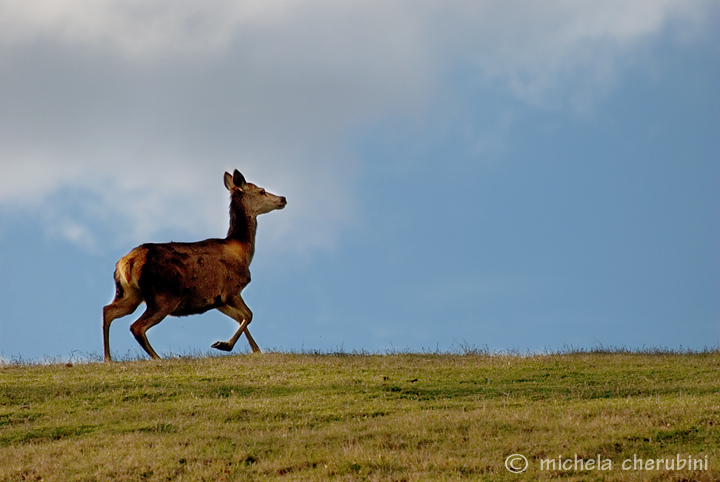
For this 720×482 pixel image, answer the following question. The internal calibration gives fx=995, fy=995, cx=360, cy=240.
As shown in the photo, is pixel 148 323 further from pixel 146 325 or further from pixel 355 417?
pixel 355 417

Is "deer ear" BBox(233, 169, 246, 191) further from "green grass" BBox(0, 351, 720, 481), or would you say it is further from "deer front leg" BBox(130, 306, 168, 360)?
"green grass" BBox(0, 351, 720, 481)

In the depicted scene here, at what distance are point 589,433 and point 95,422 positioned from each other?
6.65 metres

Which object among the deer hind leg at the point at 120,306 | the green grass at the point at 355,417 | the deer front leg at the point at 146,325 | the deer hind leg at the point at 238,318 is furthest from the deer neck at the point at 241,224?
the green grass at the point at 355,417

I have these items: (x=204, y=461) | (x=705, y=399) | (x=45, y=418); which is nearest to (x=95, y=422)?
(x=45, y=418)

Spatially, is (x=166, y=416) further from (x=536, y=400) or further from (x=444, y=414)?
(x=536, y=400)

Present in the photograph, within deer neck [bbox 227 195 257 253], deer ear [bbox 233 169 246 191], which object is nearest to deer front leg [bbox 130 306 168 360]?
deer neck [bbox 227 195 257 253]

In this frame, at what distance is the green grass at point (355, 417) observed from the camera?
37.0ft

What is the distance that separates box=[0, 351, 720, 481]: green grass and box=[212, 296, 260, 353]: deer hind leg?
1.51 metres

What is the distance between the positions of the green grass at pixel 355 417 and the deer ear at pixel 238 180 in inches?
192

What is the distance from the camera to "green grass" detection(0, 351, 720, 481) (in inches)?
444

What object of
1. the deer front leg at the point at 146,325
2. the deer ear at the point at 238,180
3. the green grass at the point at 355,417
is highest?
the deer ear at the point at 238,180

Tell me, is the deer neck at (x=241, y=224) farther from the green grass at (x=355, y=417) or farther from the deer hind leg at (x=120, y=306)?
the green grass at (x=355, y=417)

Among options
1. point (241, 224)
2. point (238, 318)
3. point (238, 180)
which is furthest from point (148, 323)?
point (238, 180)

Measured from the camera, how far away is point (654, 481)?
10406mm
